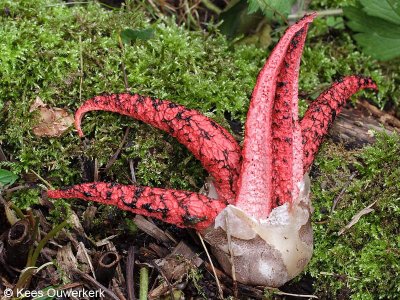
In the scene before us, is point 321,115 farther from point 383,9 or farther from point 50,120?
point 50,120

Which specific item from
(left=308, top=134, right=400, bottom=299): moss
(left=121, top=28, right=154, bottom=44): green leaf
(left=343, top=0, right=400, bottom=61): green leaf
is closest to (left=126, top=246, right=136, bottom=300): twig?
(left=308, top=134, right=400, bottom=299): moss

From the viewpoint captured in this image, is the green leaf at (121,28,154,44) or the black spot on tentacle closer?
the black spot on tentacle

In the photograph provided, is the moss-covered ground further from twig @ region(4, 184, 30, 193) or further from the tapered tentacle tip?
the tapered tentacle tip

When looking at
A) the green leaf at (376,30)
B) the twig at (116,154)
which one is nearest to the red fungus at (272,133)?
the twig at (116,154)

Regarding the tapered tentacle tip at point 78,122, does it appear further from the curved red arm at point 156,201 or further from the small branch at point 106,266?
the small branch at point 106,266

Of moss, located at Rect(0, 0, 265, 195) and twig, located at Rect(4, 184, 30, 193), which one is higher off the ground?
moss, located at Rect(0, 0, 265, 195)

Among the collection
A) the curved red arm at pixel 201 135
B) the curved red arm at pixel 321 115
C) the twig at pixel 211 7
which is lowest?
the curved red arm at pixel 201 135

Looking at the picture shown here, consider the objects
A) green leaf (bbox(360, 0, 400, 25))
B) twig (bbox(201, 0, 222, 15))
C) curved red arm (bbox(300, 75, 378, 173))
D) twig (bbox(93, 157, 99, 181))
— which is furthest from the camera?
twig (bbox(201, 0, 222, 15))

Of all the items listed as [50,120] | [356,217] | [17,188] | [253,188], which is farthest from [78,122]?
[356,217]
